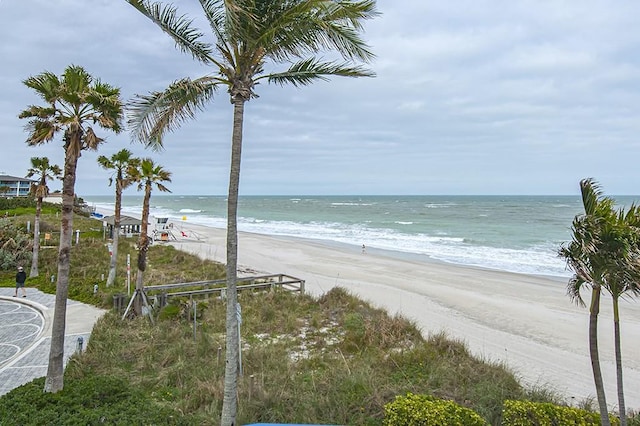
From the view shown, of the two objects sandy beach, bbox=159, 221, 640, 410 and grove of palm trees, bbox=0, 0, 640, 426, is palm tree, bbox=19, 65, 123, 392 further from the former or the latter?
sandy beach, bbox=159, 221, 640, 410

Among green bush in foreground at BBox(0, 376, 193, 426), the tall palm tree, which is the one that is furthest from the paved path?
the tall palm tree

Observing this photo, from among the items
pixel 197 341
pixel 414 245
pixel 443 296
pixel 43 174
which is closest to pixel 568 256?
pixel 197 341

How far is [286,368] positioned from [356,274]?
14.7 meters

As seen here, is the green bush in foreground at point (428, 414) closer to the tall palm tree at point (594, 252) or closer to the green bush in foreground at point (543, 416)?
the green bush in foreground at point (543, 416)

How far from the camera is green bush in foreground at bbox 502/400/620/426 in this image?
577cm

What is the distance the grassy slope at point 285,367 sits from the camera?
22.1 feet

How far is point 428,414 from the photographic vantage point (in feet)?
18.6

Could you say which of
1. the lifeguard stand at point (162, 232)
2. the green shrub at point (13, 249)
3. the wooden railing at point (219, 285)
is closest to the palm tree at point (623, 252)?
the wooden railing at point (219, 285)

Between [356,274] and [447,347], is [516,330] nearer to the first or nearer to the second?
[447,347]

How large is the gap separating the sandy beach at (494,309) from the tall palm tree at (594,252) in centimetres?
326

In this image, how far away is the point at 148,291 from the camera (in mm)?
14102

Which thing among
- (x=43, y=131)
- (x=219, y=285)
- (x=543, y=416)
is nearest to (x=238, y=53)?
(x=43, y=131)

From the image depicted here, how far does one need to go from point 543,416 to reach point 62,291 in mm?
8269

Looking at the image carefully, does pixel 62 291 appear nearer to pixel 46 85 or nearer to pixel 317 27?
pixel 46 85
